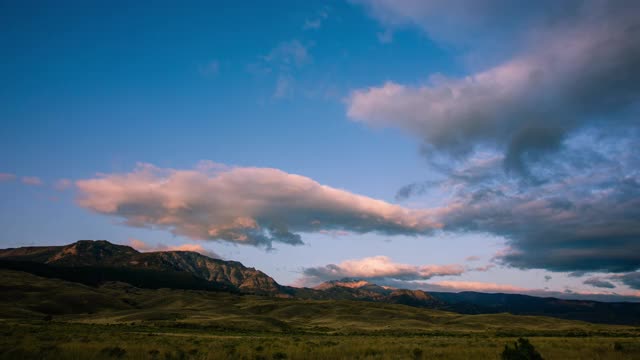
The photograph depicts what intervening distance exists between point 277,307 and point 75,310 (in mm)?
64895

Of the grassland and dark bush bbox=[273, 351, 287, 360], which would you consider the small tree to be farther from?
dark bush bbox=[273, 351, 287, 360]

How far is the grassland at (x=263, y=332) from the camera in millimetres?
26906

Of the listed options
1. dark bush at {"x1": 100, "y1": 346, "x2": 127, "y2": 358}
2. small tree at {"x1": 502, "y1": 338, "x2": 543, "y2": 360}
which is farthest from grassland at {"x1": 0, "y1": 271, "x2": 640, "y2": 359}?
small tree at {"x1": 502, "y1": 338, "x2": 543, "y2": 360}

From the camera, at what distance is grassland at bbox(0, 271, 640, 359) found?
26906 millimetres

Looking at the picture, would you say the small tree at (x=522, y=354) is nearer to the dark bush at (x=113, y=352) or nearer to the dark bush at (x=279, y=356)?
the dark bush at (x=279, y=356)

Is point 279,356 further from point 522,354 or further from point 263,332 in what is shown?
point 263,332

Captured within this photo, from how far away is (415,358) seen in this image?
988 inches

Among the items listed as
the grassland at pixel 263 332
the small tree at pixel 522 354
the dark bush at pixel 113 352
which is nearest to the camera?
the small tree at pixel 522 354

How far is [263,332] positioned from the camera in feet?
227

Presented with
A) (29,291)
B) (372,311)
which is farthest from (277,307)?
(29,291)

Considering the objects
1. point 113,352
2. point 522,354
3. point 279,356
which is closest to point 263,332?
point 279,356

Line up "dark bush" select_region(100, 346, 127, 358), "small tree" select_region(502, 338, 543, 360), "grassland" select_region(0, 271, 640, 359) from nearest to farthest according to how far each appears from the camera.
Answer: "small tree" select_region(502, 338, 543, 360), "dark bush" select_region(100, 346, 127, 358), "grassland" select_region(0, 271, 640, 359)

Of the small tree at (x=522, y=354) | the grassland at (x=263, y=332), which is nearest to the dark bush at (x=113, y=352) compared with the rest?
the grassland at (x=263, y=332)

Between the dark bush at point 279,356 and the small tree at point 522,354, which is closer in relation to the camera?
the small tree at point 522,354
